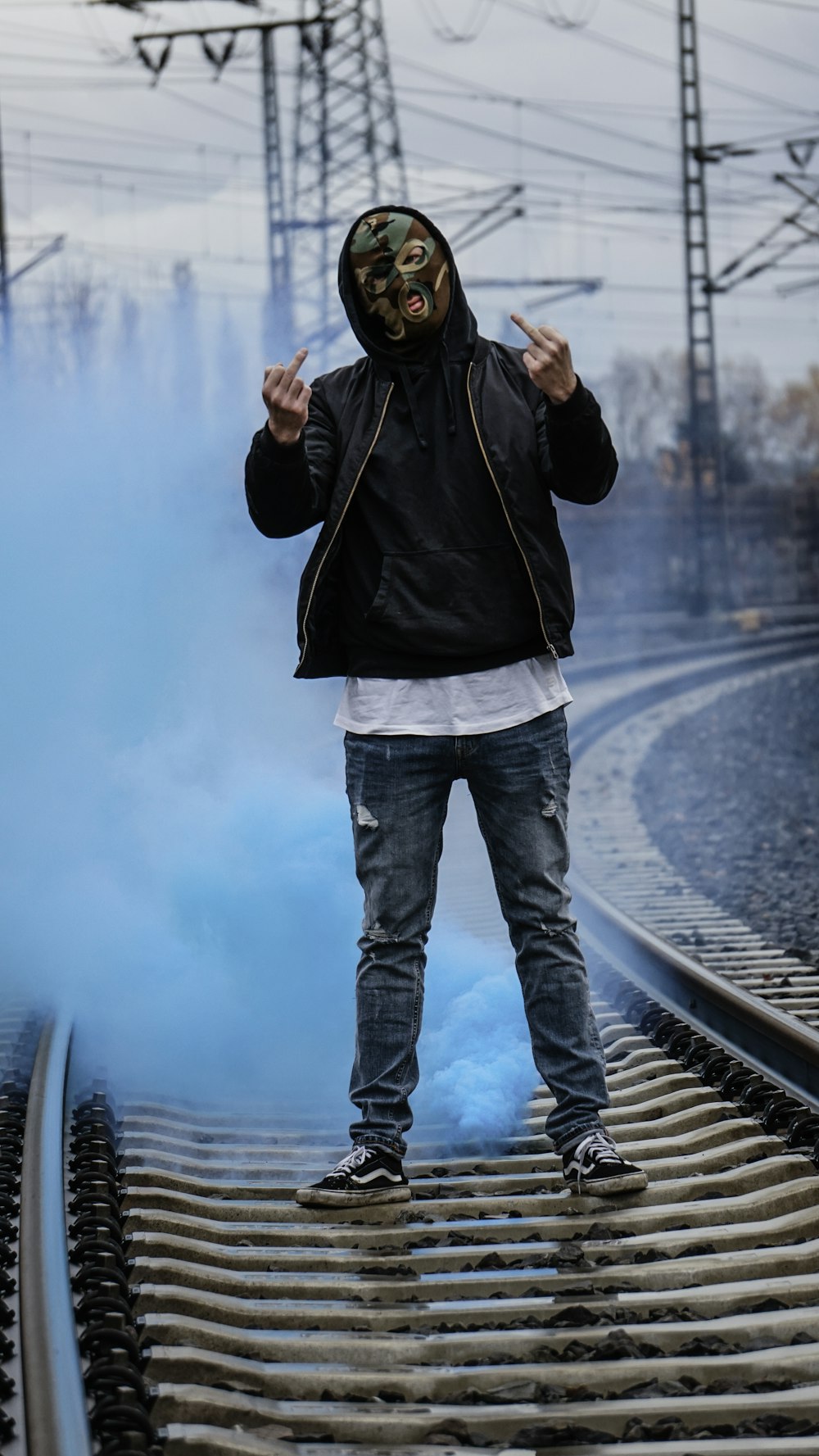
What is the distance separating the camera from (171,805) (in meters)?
4.97

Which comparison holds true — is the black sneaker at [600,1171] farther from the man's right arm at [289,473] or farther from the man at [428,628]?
the man's right arm at [289,473]

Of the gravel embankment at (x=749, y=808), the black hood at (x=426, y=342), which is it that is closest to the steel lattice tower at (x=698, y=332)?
the gravel embankment at (x=749, y=808)

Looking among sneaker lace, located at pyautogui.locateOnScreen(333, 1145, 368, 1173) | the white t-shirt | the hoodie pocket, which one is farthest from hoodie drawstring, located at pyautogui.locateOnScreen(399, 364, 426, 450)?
sneaker lace, located at pyautogui.locateOnScreen(333, 1145, 368, 1173)

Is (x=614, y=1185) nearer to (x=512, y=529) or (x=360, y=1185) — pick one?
(x=360, y=1185)

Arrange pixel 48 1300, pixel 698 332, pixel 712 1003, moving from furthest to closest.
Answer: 1. pixel 698 332
2. pixel 712 1003
3. pixel 48 1300

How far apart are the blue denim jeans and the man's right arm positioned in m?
0.49

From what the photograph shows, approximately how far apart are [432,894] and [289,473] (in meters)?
0.97

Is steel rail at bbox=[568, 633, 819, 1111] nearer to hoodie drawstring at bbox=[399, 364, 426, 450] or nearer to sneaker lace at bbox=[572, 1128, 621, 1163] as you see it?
sneaker lace at bbox=[572, 1128, 621, 1163]

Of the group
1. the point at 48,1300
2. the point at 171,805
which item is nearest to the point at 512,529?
the point at 48,1300

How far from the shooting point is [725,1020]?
4.74 m

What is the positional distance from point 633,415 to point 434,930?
90691 millimetres

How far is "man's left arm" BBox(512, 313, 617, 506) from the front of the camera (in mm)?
3217

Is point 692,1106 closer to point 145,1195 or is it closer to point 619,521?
point 145,1195

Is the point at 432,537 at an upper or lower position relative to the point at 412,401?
lower
